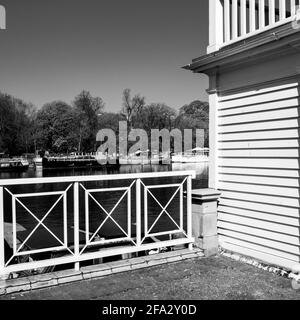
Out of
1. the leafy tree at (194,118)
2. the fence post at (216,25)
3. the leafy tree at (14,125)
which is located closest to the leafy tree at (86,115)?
the leafy tree at (14,125)

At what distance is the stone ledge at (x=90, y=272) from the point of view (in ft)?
17.3

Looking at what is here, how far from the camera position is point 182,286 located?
5.56 metres

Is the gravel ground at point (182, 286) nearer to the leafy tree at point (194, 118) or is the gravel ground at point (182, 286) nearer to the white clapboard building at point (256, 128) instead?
the white clapboard building at point (256, 128)

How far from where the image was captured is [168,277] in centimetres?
593

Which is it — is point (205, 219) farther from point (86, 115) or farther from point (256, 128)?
point (86, 115)

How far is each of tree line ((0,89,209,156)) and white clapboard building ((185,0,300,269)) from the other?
65.0 m

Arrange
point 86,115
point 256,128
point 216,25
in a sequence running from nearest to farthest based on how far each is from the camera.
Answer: point 256,128
point 216,25
point 86,115

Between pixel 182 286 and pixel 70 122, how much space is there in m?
73.2

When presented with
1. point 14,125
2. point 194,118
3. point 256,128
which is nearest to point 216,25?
point 256,128

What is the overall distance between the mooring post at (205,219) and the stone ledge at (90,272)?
0.68 feet

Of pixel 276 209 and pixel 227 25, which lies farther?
pixel 227 25
